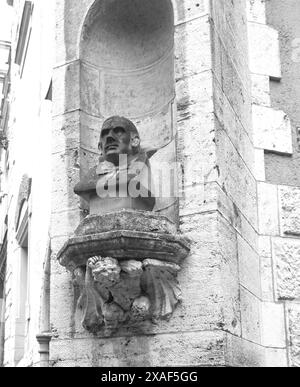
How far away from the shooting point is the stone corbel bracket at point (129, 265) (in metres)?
3.37

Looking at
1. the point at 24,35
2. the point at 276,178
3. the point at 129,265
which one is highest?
the point at 24,35

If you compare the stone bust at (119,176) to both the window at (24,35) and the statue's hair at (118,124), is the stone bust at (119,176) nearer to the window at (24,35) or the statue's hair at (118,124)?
the statue's hair at (118,124)

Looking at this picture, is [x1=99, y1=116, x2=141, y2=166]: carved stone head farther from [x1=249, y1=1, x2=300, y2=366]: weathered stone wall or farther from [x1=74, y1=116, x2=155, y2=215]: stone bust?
[x1=249, y1=1, x2=300, y2=366]: weathered stone wall

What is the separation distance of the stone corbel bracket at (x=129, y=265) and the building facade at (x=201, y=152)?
66 millimetres

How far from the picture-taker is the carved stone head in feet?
12.4

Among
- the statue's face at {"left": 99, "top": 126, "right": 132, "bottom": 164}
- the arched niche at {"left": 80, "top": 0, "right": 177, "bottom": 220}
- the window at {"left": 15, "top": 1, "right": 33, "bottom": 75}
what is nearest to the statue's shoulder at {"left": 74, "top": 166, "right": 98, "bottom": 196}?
the statue's face at {"left": 99, "top": 126, "right": 132, "bottom": 164}

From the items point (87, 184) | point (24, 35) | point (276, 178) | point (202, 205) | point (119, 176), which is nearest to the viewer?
point (202, 205)

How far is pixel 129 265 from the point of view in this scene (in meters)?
3.38

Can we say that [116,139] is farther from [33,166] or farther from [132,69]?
[33,166]

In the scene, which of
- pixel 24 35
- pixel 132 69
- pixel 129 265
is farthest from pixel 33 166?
pixel 129 265

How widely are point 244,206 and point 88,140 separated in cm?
105

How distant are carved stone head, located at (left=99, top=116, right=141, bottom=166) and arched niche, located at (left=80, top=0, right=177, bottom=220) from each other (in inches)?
14.4

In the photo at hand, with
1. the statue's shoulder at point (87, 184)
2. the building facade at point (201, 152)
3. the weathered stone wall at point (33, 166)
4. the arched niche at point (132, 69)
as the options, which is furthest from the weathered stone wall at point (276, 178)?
the weathered stone wall at point (33, 166)

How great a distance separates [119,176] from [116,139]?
25 cm
